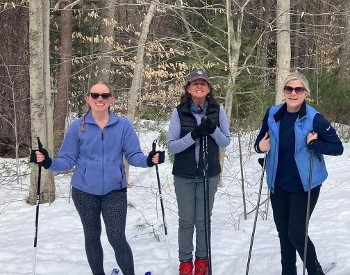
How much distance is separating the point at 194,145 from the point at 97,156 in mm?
802

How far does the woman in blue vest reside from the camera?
3.24 metres

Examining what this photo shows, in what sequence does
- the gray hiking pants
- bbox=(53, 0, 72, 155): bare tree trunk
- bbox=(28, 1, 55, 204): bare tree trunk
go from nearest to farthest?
the gray hiking pants → bbox=(28, 1, 55, 204): bare tree trunk → bbox=(53, 0, 72, 155): bare tree trunk

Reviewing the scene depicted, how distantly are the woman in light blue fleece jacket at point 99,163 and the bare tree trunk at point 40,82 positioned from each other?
398 cm

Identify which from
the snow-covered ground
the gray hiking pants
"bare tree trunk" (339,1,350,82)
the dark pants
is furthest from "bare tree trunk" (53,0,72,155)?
"bare tree trunk" (339,1,350,82)

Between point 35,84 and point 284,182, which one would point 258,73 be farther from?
point 284,182

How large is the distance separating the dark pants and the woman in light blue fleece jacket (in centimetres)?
98

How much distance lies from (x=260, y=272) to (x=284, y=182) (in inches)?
48.1

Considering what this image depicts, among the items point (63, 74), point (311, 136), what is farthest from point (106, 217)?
point (63, 74)

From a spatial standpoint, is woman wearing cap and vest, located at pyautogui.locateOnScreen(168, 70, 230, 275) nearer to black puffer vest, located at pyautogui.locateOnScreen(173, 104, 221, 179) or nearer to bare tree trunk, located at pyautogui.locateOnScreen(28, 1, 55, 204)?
black puffer vest, located at pyautogui.locateOnScreen(173, 104, 221, 179)

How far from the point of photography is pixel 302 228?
330 cm

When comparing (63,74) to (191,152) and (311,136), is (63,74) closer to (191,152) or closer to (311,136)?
(191,152)

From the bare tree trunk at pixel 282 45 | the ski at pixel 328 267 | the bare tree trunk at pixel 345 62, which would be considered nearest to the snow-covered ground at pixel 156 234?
the ski at pixel 328 267

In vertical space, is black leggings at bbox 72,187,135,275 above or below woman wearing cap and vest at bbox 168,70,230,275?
below

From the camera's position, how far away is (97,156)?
3.43m
